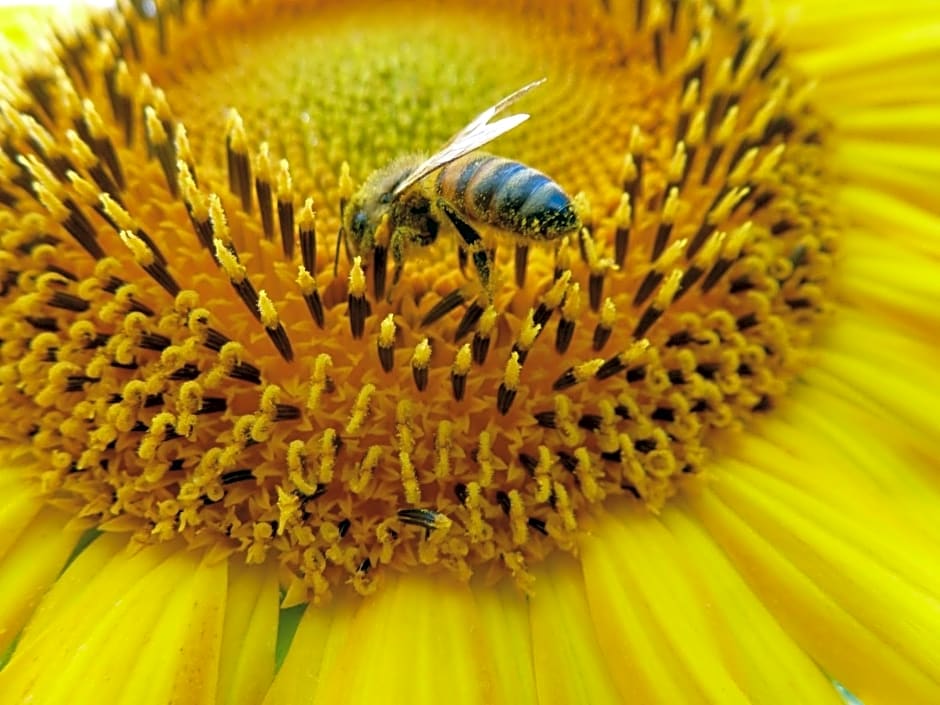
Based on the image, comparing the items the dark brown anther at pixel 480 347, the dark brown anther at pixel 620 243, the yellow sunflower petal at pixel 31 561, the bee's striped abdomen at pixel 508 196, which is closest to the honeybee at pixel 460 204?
the bee's striped abdomen at pixel 508 196

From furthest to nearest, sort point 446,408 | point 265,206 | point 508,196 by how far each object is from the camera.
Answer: point 265,206
point 446,408
point 508,196

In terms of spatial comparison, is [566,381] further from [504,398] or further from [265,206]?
[265,206]

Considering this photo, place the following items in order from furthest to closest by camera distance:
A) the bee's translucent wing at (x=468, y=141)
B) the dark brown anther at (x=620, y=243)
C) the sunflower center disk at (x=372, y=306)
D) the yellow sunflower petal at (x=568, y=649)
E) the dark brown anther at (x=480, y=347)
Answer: the dark brown anther at (x=620, y=243) → the dark brown anther at (x=480, y=347) → the sunflower center disk at (x=372, y=306) → the yellow sunflower petal at (x=568, y=649) → the bee's translucent wing at (x=468, y=141)

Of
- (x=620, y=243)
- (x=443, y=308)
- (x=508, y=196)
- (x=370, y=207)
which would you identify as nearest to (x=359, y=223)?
(x=370, y=207)

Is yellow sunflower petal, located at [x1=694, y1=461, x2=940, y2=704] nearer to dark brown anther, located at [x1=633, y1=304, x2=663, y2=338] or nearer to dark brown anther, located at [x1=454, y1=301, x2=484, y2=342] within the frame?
dark brown anther, located at [x1=633, y1=304, x2=663, y2=338]

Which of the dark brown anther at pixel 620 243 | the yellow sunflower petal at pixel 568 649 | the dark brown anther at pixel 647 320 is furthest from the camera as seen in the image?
the dark brown anther at pixel 620 243

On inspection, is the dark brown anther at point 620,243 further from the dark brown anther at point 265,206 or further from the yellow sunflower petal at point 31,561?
the yellow sunflower petal at point 31,561

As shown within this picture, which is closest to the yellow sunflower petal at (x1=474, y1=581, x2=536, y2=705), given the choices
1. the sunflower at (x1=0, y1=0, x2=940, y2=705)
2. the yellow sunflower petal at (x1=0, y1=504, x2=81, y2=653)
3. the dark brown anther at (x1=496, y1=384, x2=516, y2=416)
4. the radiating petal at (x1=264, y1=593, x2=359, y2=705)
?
the sunflower at (x1=0, y1=0, x2=940, y2=705)
